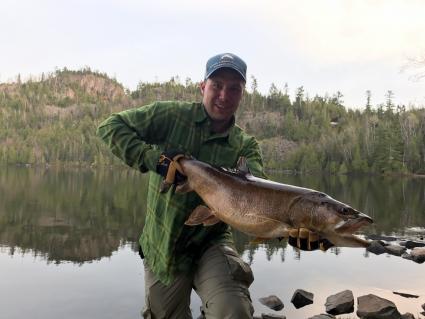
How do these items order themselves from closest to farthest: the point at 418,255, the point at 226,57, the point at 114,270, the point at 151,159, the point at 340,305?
the point at 151,159 → the point at 226,57 → the point at 340,305 → the point at 114,270 → the point at 418,255

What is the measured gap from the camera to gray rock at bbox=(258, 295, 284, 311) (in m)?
14.2


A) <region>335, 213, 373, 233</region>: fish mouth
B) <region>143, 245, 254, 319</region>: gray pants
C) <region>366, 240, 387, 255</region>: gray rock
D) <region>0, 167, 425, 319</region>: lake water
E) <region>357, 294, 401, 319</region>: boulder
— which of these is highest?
<region>335, 213, 373, 233</region>: fish mouth

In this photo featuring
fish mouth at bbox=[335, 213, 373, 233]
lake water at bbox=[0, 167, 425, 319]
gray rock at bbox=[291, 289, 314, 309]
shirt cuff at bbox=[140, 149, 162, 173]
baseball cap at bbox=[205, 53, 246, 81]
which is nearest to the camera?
fish mouth at bbox=[335, 213, 373, 233]

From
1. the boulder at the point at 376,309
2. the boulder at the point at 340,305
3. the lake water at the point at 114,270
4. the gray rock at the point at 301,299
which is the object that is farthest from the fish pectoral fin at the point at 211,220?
the gray rock at the point at 301,299

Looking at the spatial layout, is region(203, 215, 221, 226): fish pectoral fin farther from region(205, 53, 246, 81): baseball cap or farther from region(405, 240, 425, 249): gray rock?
region(405, 240, 425, 249): gray rock

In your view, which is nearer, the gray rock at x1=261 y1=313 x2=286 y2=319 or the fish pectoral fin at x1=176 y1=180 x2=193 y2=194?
the fish pectoral fin at x1=176 y1=180 x2=193 y2=194

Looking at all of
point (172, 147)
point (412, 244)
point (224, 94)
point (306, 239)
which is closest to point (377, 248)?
point (412, 244)

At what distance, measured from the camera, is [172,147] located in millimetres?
5262

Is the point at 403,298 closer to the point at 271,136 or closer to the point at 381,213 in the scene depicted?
the point at 381,213

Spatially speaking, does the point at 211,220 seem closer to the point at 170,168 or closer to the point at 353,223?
the point at 170,168

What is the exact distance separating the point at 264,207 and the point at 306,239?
1.59ft

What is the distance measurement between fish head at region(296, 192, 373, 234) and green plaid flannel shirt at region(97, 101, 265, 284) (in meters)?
1.46

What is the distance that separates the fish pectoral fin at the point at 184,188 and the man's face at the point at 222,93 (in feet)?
3.21

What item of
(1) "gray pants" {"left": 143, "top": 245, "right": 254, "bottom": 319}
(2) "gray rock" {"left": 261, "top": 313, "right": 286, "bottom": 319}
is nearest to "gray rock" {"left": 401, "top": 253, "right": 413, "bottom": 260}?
(2) "gray rock" {"left": 261, "top": 313, "right": 286, "bottom": 319}
